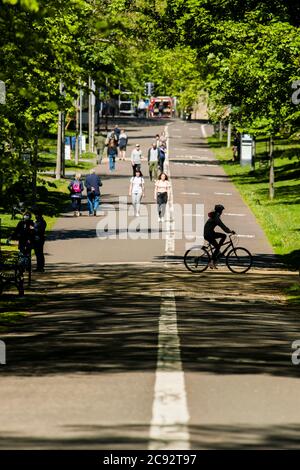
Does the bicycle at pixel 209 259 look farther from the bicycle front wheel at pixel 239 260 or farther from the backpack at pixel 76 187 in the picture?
the backpack at pixel 76 187

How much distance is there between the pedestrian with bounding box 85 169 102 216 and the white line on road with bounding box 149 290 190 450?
29.3 meters

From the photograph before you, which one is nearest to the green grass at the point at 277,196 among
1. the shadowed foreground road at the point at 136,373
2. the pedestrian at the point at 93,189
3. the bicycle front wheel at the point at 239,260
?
the bicycle front wheel at the point at 239,260

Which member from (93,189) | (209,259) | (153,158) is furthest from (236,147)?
(209,259)

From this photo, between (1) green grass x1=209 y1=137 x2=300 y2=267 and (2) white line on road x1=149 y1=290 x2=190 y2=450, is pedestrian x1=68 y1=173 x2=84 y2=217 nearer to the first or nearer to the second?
(1) green grass x1=209 y1=137 x2=300 y2=267

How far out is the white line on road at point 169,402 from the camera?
8.30 m

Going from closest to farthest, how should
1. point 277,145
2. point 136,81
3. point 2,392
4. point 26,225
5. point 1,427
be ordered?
point 1,427 → point 2,392 → point 26,225 → point 277,145 → point 136,81

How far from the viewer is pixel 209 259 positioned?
31.8m

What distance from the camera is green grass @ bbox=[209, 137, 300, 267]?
3884cm

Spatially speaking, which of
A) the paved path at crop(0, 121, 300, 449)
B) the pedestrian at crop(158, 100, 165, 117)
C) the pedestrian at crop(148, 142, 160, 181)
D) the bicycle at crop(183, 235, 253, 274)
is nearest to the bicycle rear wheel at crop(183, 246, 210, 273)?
the bicycle at crop(183, 235, 253, 274)

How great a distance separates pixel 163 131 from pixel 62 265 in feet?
269

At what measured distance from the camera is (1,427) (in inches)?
363

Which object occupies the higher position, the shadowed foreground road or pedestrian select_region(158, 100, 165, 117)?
the shadowed foreground road

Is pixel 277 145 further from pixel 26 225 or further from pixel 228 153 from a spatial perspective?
pixel 26 225

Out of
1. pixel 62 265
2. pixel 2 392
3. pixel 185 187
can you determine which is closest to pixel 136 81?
pixel 185 187
